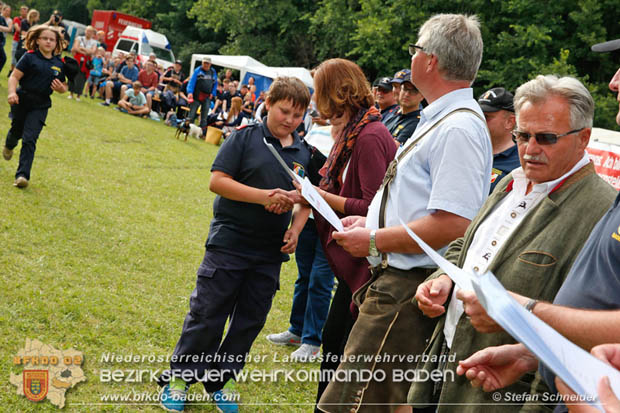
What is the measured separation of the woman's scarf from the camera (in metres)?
3.16

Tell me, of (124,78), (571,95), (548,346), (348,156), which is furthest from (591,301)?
(124,78)

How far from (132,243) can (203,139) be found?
11.8 metres

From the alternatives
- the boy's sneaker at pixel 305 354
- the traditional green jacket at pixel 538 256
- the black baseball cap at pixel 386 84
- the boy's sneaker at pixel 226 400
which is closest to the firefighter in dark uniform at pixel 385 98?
the black baseball cap at pixel 386 84

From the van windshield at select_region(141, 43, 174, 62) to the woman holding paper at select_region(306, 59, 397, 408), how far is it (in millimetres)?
29637

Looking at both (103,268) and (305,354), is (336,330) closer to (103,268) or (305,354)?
(305,354)

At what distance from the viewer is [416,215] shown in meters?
2.51

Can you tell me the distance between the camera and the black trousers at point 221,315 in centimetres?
357

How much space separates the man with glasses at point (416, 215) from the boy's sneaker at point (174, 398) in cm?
134

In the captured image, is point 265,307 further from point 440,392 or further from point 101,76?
point 101,76

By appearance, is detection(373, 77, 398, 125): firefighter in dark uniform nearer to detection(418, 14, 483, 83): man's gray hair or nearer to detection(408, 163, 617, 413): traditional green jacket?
detection(418, 14, 483, 83): man's gray hair

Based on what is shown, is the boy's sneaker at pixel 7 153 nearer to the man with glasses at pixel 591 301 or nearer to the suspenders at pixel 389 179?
the suspenders at pixel 389 179

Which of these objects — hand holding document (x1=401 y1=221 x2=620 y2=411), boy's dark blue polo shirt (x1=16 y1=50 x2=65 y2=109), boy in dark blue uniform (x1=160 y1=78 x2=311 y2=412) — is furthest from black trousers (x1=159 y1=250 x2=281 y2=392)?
boy's dark blue polo shirt (x1=16 y1=50 x2=65 y2=109)

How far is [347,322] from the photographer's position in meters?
3.47

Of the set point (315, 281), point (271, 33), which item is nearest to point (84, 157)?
point (315, 281)
